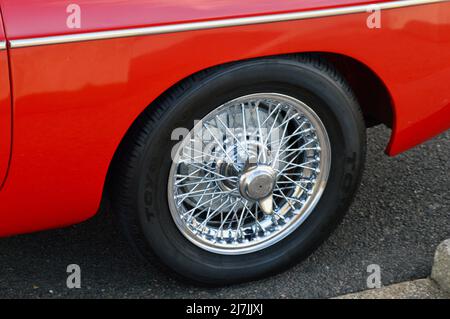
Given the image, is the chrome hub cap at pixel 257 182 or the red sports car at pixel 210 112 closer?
the red sports car at pixel 210 112

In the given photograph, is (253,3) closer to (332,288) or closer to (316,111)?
(316,111)

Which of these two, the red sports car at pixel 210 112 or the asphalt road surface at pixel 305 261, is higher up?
the red sports car at pixel 210 112

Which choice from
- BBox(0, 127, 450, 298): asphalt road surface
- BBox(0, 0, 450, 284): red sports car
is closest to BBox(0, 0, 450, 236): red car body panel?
BBox(0, 0, 450, 284): red sports car

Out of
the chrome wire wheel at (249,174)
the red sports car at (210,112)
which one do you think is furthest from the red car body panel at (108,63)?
the chrome wire wheel at (249,174)

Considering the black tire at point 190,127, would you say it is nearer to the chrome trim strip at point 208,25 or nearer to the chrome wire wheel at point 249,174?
the chrome wire wheel at point 249,174

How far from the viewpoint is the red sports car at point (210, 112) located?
2428 millimetres

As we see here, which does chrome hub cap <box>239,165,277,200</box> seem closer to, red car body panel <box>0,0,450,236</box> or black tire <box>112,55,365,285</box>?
black tire <box>112,55,365,285</box>

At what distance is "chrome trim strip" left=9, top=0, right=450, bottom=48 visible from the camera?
2.37 metres

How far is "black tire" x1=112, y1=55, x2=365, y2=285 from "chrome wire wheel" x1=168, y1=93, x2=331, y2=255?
4 centimetres

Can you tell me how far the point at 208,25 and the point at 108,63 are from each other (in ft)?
1.10

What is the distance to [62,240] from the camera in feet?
10.9

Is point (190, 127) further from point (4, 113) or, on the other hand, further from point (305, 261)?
point (305, 261)

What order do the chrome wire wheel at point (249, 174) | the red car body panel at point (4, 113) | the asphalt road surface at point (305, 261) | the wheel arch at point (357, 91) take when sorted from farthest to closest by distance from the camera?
the asphalt road surface at point (305, 261) < the chrome wire wheel at point (249, 174) < the wheel arch at point (357, 91) < the red car body panel at point (4, 113)

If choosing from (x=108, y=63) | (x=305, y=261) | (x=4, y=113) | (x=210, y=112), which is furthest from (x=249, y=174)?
(x=4, y=113)
